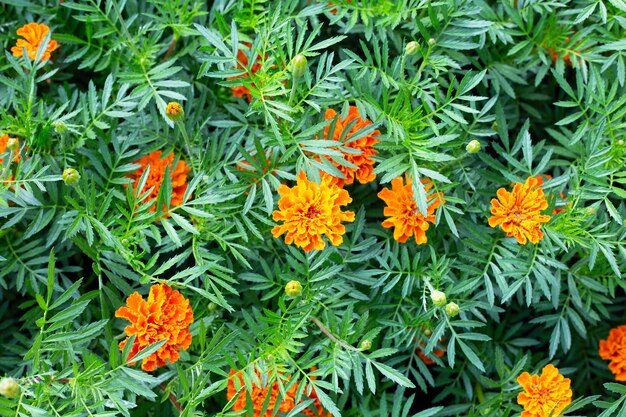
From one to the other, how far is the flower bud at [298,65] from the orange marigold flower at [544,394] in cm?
73

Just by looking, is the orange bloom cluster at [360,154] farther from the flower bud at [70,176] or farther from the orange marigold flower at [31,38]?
the orange marigold flower at [31,38]

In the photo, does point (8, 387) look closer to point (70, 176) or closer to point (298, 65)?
point (70, 176)

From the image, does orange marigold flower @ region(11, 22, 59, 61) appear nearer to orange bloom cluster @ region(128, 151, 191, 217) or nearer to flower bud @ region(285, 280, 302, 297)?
orange bloom cluster @ region(128, 151, 191, 217)

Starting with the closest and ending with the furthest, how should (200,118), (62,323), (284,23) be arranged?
(62,323) → (284,23) → (200,118)

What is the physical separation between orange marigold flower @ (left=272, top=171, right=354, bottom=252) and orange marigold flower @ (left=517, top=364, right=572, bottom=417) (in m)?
0.49

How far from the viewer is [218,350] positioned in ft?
4.31

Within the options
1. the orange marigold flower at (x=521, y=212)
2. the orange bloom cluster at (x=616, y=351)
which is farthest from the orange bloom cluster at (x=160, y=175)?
the orange bloom cluster at (x=616, y=351)

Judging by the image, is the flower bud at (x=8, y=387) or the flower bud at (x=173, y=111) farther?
the flower bud at (x=173, y=111)

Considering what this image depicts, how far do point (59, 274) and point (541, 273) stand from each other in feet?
3.20

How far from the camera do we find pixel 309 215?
1322mm

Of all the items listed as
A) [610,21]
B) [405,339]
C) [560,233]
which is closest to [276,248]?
[405,339]

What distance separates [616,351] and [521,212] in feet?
1.60

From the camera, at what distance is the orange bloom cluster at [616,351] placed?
1.61 metres

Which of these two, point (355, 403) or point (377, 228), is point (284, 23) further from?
point (355, 403)
